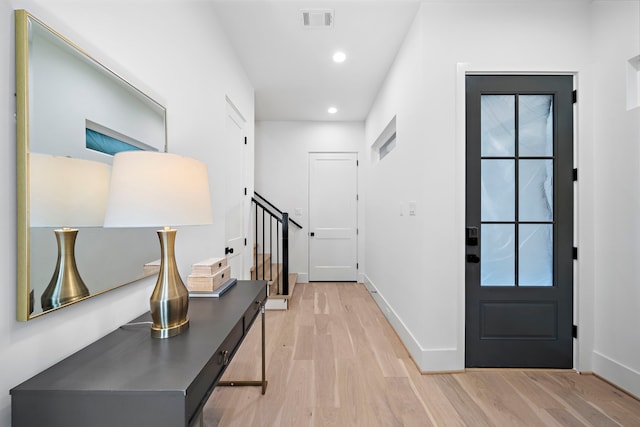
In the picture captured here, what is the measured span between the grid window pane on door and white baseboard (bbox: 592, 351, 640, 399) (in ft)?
1.96

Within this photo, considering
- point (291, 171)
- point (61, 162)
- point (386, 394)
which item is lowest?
point (386, 394)

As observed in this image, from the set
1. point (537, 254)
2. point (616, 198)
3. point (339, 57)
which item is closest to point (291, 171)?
point (339, 57)

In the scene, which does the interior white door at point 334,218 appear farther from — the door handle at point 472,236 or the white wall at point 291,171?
the door handle at point 472,236

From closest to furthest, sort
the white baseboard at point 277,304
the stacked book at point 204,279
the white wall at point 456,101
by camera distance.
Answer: the stacked book at point 204,279
the white wall at point 456,101
the white baseboard at point 277,304

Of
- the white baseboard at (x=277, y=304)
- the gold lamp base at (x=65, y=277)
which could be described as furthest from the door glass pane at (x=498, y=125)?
the white baseboard at (x=277, y=304)

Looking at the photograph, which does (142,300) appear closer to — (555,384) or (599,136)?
(555,384)

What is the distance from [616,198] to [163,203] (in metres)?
2.74

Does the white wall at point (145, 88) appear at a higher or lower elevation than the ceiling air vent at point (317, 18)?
lower

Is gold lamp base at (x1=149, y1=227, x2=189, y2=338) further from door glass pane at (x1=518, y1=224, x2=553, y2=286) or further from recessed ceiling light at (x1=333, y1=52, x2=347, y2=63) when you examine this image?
recessed ceiling light at (x1=333, y1=52, x2=347, y2=63)

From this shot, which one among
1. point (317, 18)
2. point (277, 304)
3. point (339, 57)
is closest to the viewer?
point (317, 18)

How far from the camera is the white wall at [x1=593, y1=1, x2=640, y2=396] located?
5.82ft

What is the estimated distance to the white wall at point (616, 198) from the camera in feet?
5.82

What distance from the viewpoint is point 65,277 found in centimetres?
89

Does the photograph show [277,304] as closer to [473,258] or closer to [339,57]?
[473,258]
